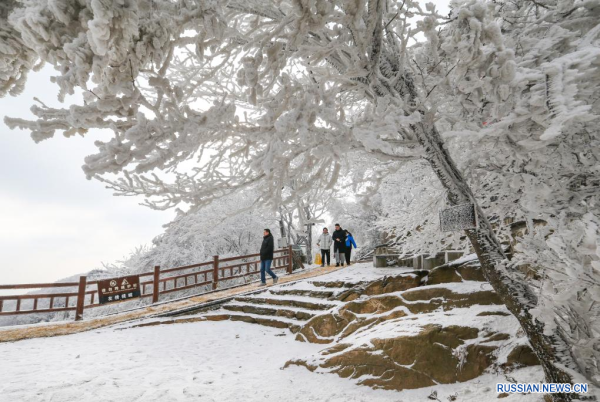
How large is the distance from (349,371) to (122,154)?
4.26 meters

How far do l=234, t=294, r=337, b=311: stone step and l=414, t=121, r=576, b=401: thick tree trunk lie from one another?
5.19m

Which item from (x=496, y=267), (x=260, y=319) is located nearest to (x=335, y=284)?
(x=260, y=319)

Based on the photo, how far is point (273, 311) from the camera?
8.50 metres

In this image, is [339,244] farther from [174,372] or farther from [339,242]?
[174,372]

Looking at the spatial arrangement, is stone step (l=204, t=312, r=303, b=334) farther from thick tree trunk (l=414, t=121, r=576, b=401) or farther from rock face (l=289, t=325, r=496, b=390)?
thick tree trunk (l=414, t=121, r=576, b=401)

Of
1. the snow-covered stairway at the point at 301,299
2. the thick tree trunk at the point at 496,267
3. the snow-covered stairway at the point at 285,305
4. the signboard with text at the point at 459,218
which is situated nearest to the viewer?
the thick tree trunk at the point at 496,267

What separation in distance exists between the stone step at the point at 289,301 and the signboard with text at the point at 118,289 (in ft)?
10.8

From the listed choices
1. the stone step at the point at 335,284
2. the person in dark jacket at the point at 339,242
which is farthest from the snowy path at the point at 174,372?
the person in dark jacket at the point at 339,242

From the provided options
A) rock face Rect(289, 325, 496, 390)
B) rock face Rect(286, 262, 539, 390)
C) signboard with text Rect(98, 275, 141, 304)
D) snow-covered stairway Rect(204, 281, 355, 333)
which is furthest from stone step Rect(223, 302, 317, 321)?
rock face Rect(289, 325, 496, 390)

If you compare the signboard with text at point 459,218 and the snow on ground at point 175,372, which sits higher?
the signboard with text at point 459,218

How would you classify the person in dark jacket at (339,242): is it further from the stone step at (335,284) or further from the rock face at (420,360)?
the rock face at (420,360)

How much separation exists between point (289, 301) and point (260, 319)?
3.20 ft

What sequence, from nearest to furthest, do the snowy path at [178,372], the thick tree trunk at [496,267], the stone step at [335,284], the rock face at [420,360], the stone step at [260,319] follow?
the thick tree trunk at [496,267]
the rock face at [420,360]
the snowy path at [178,372]
the stone step at [260,319]
the stone step at [335,284]

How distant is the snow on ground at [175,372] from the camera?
3969 mm
